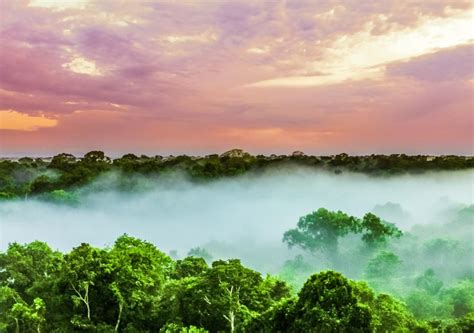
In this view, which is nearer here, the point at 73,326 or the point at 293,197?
the point at 73,326

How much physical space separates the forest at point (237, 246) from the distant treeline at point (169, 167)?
1.27ft

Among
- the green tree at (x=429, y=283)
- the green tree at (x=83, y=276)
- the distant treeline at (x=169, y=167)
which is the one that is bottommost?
the green tree at (x=429, y=283)

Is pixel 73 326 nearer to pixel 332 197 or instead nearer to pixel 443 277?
pixel 443 277

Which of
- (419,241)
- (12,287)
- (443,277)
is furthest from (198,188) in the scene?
(12,287)

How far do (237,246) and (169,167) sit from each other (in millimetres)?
36186

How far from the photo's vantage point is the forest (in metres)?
19.9

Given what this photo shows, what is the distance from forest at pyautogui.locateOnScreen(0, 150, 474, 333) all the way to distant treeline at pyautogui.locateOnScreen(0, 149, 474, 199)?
15.2 inches

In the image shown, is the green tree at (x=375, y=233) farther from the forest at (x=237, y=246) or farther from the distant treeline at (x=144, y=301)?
the distant treeline at (x=144, y=301)

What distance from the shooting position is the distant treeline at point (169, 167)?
80.0 metres

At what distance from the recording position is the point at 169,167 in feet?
327

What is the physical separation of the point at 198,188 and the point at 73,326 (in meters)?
73.5

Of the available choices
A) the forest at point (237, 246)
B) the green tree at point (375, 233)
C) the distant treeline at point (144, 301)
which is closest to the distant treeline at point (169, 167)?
the forest at point (237, 246)

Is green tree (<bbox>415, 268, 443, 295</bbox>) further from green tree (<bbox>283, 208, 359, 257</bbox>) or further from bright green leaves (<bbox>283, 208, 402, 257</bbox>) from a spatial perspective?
green tree (<bbox>283, 208, 359, 257</bbox>)

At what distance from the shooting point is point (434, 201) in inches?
3610
